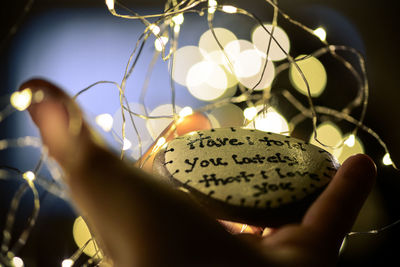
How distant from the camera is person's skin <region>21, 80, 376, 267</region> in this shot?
323 mm

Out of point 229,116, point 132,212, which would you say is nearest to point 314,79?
point 229,116

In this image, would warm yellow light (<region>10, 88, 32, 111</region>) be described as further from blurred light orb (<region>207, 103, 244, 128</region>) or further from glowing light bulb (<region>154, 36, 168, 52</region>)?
blurred light orb (<region>207, 103, 244, 128</region>)

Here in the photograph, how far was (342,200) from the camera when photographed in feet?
1.47

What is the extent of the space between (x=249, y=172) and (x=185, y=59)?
149 cm

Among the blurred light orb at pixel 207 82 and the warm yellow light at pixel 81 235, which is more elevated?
the blurred light orb at pixel 207 82

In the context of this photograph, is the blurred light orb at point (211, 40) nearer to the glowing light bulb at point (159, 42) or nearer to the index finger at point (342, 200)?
the glowing light bulb at point (159, 42)

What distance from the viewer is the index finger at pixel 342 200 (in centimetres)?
43

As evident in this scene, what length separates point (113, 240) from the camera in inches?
13.3

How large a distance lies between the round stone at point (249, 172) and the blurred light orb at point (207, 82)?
1.35m

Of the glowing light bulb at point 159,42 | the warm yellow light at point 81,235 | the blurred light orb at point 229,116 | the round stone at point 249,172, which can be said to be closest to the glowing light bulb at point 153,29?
the glowing light bulb at point 159,42

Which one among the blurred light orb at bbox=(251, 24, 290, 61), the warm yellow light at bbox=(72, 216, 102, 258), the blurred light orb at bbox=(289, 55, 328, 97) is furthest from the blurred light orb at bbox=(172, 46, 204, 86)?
the warm yellow light at bbox=(72, 216, 102, 258)

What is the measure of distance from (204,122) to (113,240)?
473 millimetres

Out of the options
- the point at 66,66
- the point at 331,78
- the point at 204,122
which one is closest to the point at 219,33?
the point at 331,78

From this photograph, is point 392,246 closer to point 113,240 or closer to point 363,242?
point 363,242
